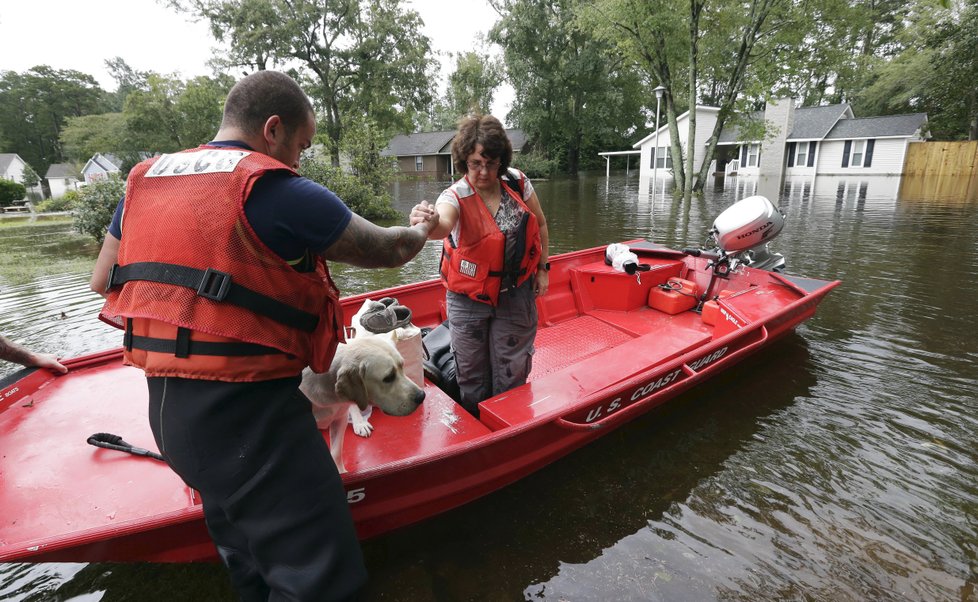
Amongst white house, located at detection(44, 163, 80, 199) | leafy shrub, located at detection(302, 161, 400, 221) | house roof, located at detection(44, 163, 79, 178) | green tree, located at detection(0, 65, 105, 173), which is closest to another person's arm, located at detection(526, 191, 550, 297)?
leafy shrub, located at detection(302, 161, 400, 221)

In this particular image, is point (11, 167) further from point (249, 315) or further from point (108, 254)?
point (249, 315)

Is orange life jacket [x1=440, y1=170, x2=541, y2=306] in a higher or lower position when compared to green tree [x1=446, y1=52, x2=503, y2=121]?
lower

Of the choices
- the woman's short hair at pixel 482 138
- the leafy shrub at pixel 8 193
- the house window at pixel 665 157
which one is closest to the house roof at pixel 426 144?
the house window at pixel 665 157

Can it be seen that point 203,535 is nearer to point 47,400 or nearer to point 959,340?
point 47,400

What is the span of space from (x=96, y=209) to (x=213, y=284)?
51.3ft

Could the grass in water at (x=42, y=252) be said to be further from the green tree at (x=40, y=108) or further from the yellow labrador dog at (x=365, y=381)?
the green tree at (x=40, y=108)

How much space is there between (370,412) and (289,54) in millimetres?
26632

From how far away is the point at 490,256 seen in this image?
3.04m

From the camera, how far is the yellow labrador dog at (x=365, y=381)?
2.18 m

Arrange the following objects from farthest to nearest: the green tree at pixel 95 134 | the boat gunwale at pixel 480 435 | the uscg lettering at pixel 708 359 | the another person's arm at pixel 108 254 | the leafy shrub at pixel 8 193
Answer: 1. the green tree at pixel 95 134
2. the leafy shrub at pixel 8 193
3. the uscg lettering at pixel 708 359
4. the boat gunwale at pixel 480 435
5. the another person's arm at pixel 108 254

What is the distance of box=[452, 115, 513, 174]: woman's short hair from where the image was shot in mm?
2785

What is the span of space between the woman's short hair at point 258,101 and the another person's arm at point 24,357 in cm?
195

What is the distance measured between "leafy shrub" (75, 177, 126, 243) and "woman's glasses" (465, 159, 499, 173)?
47.6ft

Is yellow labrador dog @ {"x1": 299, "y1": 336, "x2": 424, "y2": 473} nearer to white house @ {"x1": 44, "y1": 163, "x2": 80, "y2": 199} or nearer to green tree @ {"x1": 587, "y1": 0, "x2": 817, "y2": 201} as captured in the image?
green tree @ {"x1": 587, "y1": 0, "x2": 817, "y2": 201}
